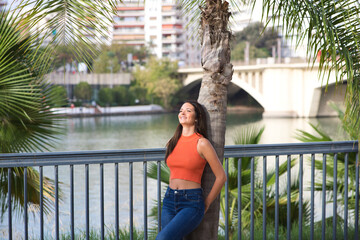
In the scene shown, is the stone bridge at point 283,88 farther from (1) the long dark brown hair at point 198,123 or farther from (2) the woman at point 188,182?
(2) the woman at point 188,182

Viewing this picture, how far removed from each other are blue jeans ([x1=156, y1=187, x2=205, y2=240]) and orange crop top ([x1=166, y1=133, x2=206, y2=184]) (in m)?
0.07

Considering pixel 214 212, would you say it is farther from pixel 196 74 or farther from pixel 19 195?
pixel 196 74

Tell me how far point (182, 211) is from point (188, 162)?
24 cm

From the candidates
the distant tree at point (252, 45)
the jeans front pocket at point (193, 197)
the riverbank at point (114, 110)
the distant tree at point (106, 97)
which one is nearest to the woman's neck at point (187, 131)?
the jeans front pocket at point (193, 197)

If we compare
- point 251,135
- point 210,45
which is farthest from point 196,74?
point 210,45

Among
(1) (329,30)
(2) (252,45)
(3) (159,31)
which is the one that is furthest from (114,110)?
(1) (329,30)

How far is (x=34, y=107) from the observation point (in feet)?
18.2

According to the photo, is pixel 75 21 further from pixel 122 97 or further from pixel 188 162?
pixel 122 97

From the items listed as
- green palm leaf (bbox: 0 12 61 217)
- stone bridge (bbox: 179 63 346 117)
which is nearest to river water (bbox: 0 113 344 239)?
green palm leaf (bbox: 0 12 61 217)

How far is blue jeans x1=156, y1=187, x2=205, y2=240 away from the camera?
2578mm

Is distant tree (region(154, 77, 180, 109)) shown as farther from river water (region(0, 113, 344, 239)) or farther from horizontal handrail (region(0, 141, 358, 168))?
horizontal handrail (region(0, 141, 358, 168))

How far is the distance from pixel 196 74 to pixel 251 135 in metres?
39.9

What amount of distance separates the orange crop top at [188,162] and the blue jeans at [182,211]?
70mm

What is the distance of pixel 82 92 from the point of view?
48.7 meters
